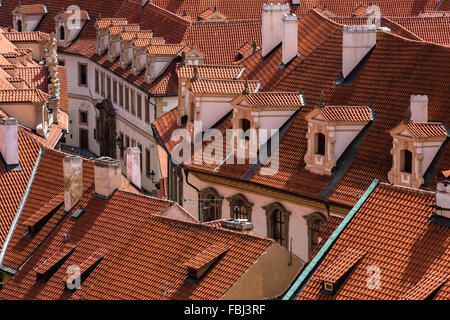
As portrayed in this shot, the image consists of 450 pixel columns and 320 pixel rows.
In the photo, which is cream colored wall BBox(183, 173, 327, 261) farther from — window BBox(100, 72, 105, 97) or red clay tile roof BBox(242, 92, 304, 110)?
window BBox(100, 72, 105, 97)

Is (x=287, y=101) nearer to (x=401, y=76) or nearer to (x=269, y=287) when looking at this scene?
(x=401, y=76)

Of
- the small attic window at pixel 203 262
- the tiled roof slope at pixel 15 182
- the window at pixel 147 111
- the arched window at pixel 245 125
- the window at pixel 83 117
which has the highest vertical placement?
the arched window at pixel 245 125

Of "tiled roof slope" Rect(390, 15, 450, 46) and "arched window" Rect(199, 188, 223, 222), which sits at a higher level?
"tiled roof slope" Rect(390, 15, 450, 46)

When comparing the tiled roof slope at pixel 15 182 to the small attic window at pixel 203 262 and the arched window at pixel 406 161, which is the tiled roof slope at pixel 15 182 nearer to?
the small attic window at pixel 203 262

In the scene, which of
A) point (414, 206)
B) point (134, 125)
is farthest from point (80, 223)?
point (134, 125)

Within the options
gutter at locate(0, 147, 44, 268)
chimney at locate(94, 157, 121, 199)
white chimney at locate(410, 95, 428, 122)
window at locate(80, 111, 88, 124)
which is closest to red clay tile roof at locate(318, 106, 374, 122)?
white chimney at locate(410, 95, 428, 122)

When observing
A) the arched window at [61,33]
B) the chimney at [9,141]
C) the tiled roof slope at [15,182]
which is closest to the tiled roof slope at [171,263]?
the tiled roof slope at [15,182]
